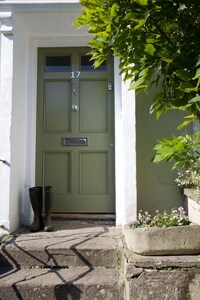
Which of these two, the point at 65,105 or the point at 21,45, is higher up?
the point at 21,45

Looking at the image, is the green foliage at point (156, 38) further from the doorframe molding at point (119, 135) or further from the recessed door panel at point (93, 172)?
the recessed door panel at point (93, 172)

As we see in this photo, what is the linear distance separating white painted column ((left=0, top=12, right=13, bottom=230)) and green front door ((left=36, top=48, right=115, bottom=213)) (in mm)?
558

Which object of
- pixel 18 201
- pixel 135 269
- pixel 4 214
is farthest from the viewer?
pixel 18 201

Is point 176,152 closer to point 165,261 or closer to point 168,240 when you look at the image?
point 168,240

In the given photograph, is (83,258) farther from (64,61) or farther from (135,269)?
(64,61)

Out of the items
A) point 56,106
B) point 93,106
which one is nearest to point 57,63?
point 56,106

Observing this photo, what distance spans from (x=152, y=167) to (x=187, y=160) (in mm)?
1115

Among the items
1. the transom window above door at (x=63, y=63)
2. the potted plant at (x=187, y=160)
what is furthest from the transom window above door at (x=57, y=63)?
the potted plant at (x=187, y=160)

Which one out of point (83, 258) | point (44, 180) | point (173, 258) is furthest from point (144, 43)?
point (44, 180)

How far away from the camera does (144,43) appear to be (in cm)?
137

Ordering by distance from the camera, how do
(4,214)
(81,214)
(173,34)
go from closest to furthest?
(173,34), (4,214), (81,214)

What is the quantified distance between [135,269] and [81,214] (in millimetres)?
1319

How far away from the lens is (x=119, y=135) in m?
2.96

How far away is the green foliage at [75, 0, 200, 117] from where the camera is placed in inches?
50.9
